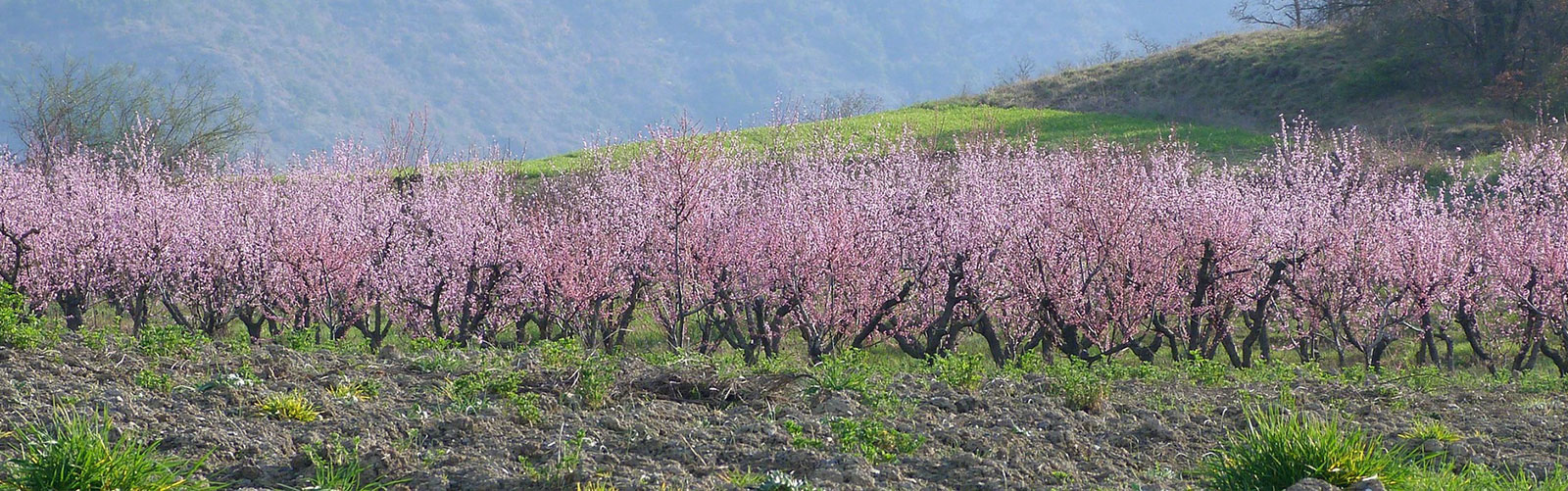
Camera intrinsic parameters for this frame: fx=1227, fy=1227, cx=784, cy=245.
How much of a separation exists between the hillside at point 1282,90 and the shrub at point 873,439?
1208 inches

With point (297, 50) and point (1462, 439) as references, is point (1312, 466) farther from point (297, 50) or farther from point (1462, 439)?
point (297, 50)

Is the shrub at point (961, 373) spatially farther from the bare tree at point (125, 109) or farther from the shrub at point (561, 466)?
the bare tree at point (125, 109)

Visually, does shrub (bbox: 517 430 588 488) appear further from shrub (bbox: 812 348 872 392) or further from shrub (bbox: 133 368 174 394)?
shrub (bbox: 133 368 174 394)

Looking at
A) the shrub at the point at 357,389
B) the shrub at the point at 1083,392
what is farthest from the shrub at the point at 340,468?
the shrub at the point at 1083,392

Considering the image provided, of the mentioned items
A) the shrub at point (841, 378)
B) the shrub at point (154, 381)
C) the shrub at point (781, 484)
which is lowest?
the shrub at point (781, 484)

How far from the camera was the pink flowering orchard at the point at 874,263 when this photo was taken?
11227mm

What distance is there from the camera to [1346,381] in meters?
7.52

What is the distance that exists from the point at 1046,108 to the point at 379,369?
124ft

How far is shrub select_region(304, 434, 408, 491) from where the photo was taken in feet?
14.9

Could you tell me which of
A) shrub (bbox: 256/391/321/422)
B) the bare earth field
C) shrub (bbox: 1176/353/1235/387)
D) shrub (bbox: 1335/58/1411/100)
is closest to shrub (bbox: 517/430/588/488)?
the bare earth field

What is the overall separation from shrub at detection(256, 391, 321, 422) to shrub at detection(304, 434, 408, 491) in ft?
1.89

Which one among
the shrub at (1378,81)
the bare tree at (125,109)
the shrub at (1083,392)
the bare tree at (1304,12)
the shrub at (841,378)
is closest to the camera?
the shrub at (1083,392)

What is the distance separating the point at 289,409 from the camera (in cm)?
567

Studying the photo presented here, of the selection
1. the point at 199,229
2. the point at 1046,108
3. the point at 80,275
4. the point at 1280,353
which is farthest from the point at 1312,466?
the point at 1046,108
